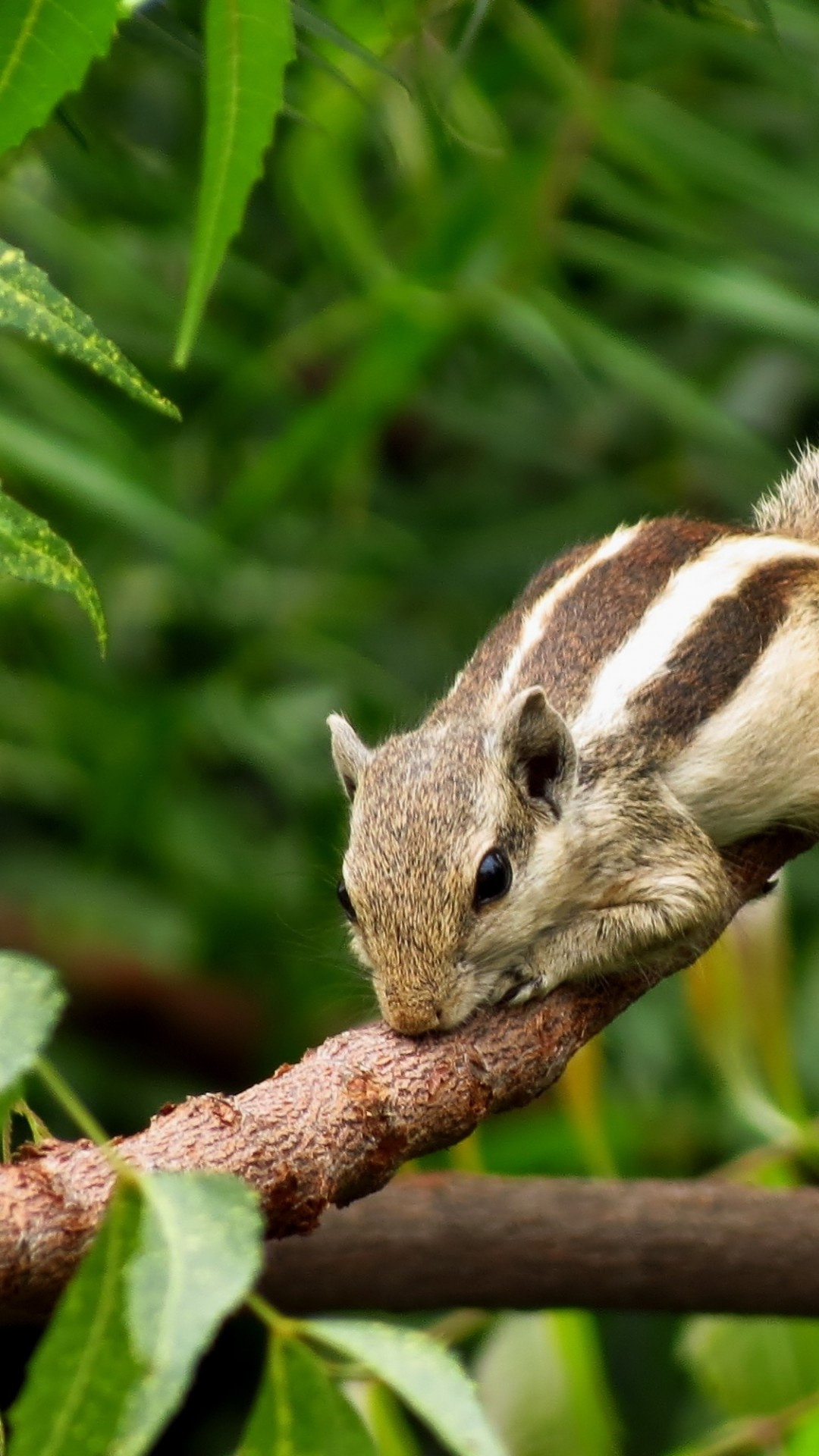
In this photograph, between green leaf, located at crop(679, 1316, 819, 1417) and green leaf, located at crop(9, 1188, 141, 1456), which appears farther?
green leaf, located at crop(679, 1316, 819, 1417)

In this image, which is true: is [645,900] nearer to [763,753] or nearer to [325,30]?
[763,753]

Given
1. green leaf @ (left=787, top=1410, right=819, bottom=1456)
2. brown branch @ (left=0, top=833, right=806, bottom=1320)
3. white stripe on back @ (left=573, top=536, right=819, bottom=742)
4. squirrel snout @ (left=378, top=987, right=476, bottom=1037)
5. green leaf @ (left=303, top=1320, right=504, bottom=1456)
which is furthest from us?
white stripe on back @ (left=573, top=536, right=819, bottom=742)

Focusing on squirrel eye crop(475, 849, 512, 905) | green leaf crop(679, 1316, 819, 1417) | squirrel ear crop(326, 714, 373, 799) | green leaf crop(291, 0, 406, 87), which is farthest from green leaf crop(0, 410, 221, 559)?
green leaf crop(679, 1316, 819, 1417)

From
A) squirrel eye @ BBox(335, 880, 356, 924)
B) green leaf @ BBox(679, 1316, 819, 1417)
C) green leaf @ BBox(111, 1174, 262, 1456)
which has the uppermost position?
green leaf @ BBox(111, 1174, 262, 1456)

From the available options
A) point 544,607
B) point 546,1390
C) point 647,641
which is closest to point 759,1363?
point 546,1390

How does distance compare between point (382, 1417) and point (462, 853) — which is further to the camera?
point (462, 853)

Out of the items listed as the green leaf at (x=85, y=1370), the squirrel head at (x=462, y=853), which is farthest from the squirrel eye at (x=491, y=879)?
the green leaf at (x=85, y=1370)

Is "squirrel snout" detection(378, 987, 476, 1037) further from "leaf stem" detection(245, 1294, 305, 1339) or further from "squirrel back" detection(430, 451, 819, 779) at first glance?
"leaf stem" detection(245, 1294, 305, 1339)
